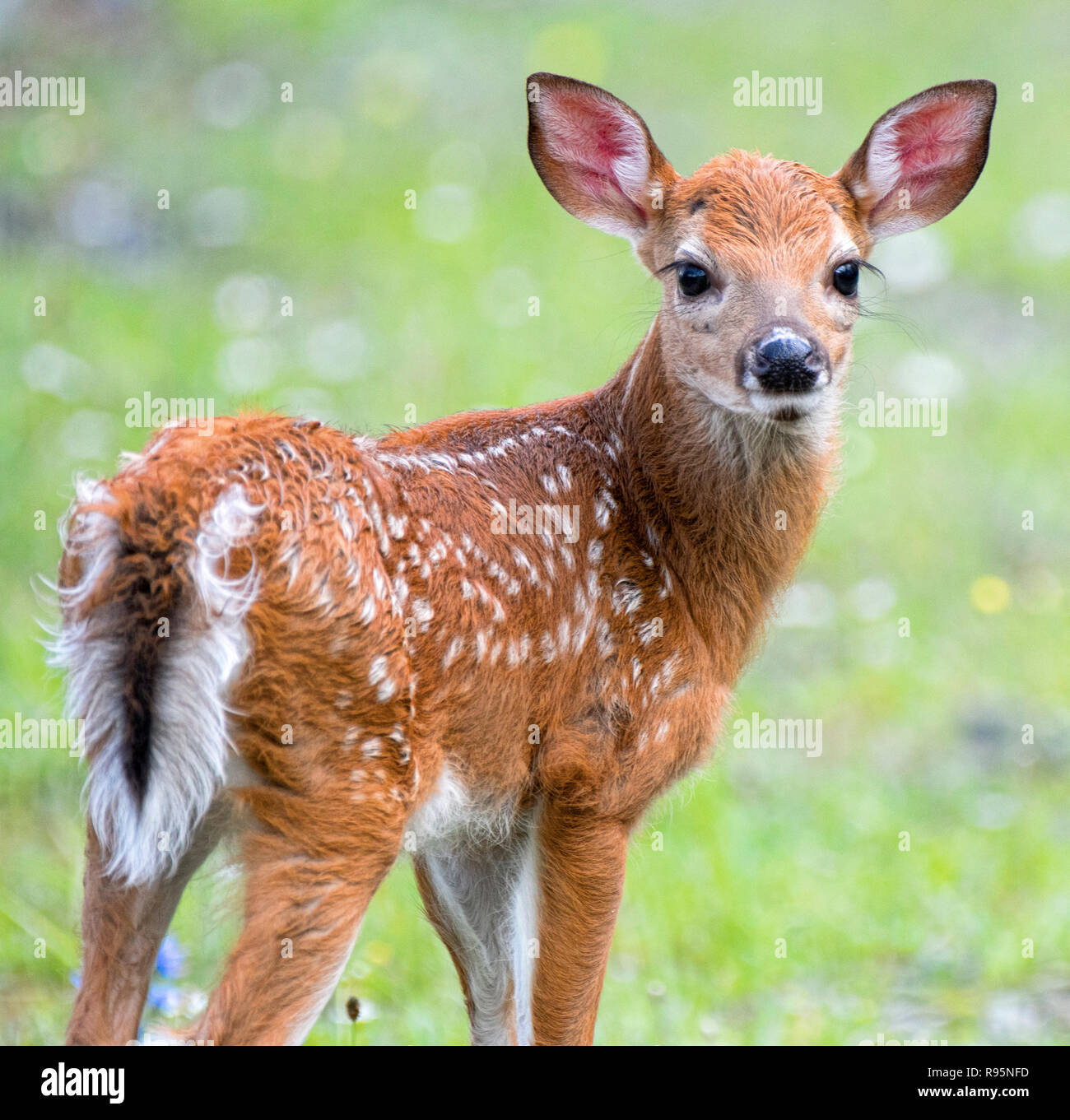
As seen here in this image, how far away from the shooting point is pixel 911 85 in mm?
15250

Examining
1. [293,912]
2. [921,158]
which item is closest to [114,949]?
[293,912]

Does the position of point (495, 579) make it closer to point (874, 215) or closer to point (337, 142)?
point (874, 215)

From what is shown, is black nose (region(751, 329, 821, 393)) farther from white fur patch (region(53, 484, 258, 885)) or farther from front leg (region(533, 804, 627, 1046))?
white fur patch (region(53, 484, 258, 885))

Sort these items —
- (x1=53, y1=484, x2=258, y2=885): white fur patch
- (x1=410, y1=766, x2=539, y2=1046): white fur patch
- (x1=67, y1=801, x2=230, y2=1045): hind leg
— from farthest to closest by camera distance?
(x1=410, y1=766, x2=539, y2=1046): white fur patch
(x1=67, y1=801, x2=230, y2=1045): hind leg
(x1=53, y1=484, x2=258, y2=885): white fur patch

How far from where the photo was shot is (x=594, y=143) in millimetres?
5250

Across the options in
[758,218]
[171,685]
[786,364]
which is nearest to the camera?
[171,685]

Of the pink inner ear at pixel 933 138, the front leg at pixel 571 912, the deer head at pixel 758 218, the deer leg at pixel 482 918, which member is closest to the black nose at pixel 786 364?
the deer head at pixel 758 218

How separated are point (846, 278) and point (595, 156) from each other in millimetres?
929

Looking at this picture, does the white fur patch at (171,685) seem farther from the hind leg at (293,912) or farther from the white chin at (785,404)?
the white chin at (785,404)

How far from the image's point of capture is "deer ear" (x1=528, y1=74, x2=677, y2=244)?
204 inches

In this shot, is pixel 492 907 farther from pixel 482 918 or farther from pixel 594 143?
pixel 594 143

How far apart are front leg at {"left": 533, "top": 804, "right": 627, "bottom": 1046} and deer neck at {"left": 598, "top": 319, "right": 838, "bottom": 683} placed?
74 centimetres

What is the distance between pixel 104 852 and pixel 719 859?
133 inches

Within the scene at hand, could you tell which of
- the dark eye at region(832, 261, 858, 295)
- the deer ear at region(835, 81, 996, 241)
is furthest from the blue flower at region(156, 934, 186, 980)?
the deer ear at region(835, 81, 996, 241)
